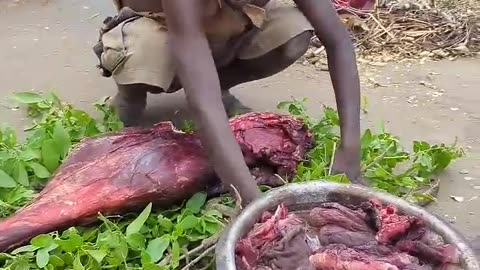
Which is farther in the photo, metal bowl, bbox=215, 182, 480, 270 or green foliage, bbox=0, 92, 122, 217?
green foliage, bbox=0, 92, 122, 217

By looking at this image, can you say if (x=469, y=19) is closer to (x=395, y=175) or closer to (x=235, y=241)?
(x=395, y=175)

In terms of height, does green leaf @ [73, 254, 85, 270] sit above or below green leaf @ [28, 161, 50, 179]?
below

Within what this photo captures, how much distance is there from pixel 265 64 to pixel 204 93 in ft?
2.27

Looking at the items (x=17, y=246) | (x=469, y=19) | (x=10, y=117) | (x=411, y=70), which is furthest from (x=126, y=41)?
(x=469, y=19)

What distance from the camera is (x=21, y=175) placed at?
253 centimetres

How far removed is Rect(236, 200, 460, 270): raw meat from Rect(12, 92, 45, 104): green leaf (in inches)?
50.7

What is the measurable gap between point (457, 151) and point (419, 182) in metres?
0.28

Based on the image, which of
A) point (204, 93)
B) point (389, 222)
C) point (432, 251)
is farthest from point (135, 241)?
point (432, 251)

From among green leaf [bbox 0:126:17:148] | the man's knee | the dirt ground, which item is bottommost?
the dirt ground

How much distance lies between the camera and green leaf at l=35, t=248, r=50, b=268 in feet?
7.00

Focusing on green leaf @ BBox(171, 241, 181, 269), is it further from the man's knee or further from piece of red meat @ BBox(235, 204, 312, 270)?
the man's knee

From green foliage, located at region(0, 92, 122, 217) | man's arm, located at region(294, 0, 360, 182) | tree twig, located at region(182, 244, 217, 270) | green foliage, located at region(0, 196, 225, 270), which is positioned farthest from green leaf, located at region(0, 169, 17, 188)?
man's arm, located at region(294, 0, 360, 182)

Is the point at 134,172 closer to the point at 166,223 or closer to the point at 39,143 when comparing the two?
the point at 166,223

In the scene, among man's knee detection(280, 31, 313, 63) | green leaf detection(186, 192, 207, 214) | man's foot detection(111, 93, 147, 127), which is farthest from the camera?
man's foot detection(111, 93, 147, 127)
